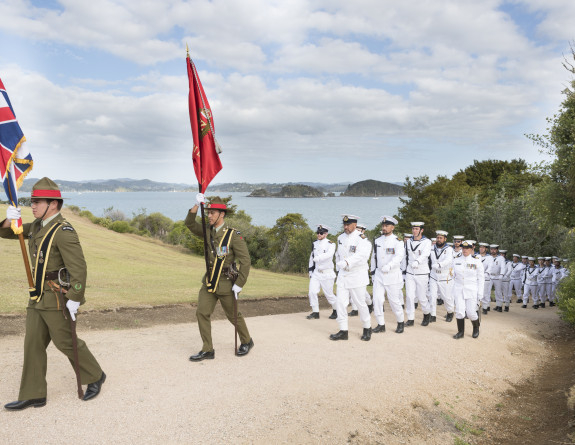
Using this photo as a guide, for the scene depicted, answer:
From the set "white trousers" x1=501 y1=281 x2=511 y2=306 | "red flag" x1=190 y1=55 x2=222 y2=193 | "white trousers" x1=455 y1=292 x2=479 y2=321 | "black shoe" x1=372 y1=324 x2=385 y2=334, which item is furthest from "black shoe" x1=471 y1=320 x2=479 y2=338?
"white trousers" x1=501 y1=281 x2=511 y2=306

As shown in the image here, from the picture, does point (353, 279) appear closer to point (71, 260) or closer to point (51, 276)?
point (71, 260)

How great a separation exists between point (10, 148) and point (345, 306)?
7024 millimetres

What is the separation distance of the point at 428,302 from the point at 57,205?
10370mm

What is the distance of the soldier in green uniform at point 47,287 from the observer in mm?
5637

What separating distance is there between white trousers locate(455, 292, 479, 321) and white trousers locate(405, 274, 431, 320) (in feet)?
4.36

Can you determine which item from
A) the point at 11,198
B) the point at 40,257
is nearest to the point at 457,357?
the point at 40,257

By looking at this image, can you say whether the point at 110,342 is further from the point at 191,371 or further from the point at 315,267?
the point at 315,267

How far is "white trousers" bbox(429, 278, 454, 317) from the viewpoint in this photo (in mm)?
13125

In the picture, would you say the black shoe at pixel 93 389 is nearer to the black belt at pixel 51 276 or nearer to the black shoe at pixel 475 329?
the black belt at pixel 51 276

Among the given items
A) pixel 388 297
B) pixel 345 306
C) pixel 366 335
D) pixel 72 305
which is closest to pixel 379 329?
pixel 388 297

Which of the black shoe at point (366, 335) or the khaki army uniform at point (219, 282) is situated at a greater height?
the khaki army uniform at point (219, 282)

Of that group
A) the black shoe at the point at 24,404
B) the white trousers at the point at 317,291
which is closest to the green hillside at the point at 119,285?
the white trousers at the point at 317,291

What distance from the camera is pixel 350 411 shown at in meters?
6.12

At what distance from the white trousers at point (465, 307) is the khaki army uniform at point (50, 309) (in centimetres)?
873
